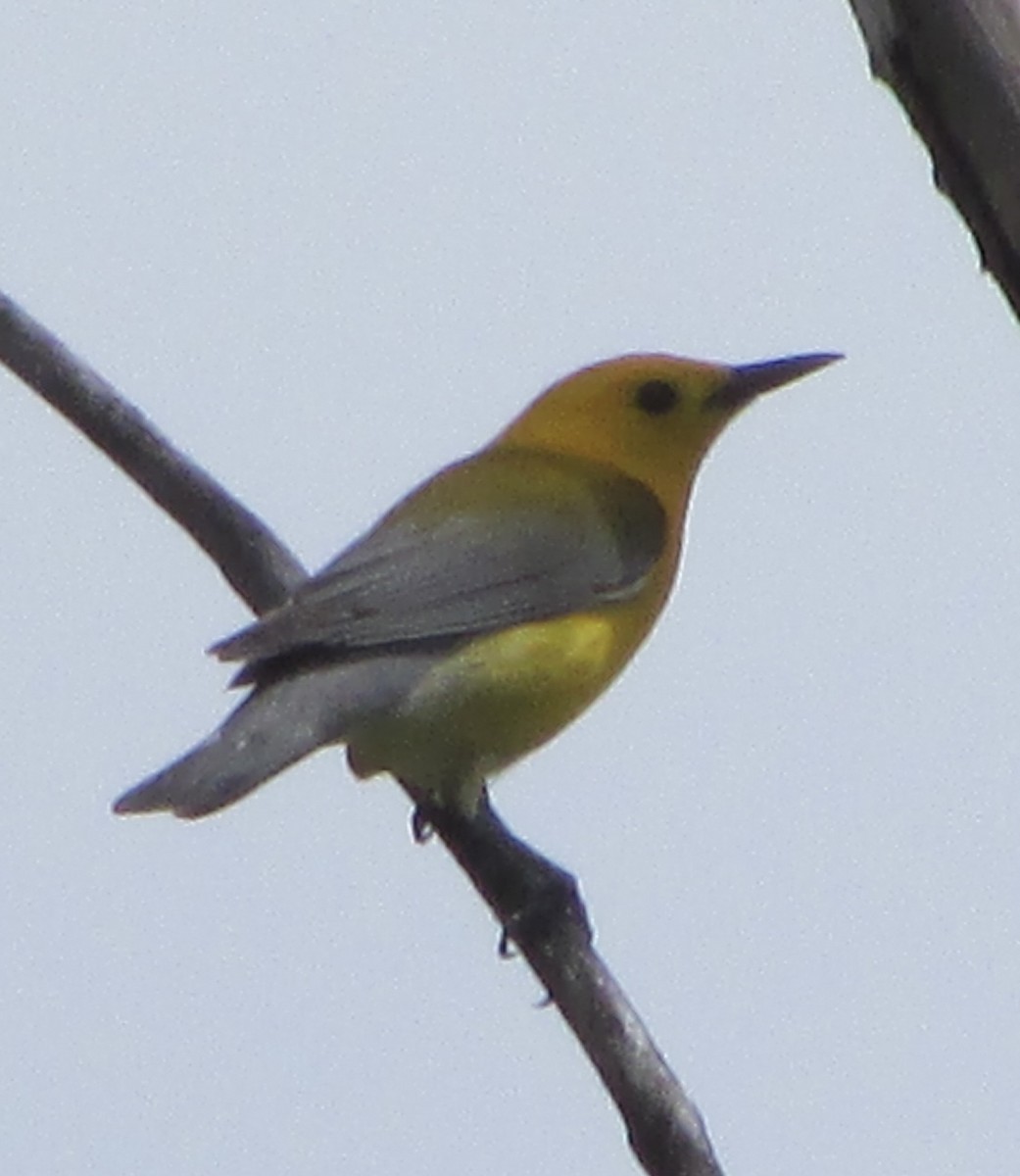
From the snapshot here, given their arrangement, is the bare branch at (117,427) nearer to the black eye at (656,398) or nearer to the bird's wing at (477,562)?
the bird's wing at (477,562)

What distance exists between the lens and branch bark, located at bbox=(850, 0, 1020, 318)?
8.62ft

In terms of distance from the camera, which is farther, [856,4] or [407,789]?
[407,789]

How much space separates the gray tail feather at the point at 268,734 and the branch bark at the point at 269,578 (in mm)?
428

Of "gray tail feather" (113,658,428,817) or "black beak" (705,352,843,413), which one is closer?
"gray tail feather" (113,658,428,817)

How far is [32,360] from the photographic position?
527 centimetres

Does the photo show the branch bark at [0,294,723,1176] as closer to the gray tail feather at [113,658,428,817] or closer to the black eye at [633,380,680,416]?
the gray tail feather at [113,658,428,817]

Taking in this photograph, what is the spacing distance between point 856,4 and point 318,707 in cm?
250

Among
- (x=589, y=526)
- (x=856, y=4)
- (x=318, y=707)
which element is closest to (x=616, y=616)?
(x=589, y=526)

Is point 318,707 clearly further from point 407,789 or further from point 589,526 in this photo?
point 589,526

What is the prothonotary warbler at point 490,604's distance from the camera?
4965 millimetres

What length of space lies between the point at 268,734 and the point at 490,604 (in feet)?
3.61

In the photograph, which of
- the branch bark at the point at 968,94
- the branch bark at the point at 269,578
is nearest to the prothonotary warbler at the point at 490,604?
the branch bark at the point at 269,578


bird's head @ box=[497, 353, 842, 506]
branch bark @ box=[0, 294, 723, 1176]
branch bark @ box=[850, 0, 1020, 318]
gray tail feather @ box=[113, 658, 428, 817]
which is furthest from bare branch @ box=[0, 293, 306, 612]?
branch bark @ box=[850, 0, 1020, 318]

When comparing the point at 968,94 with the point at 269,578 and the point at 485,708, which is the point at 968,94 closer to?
the point at 485,708
